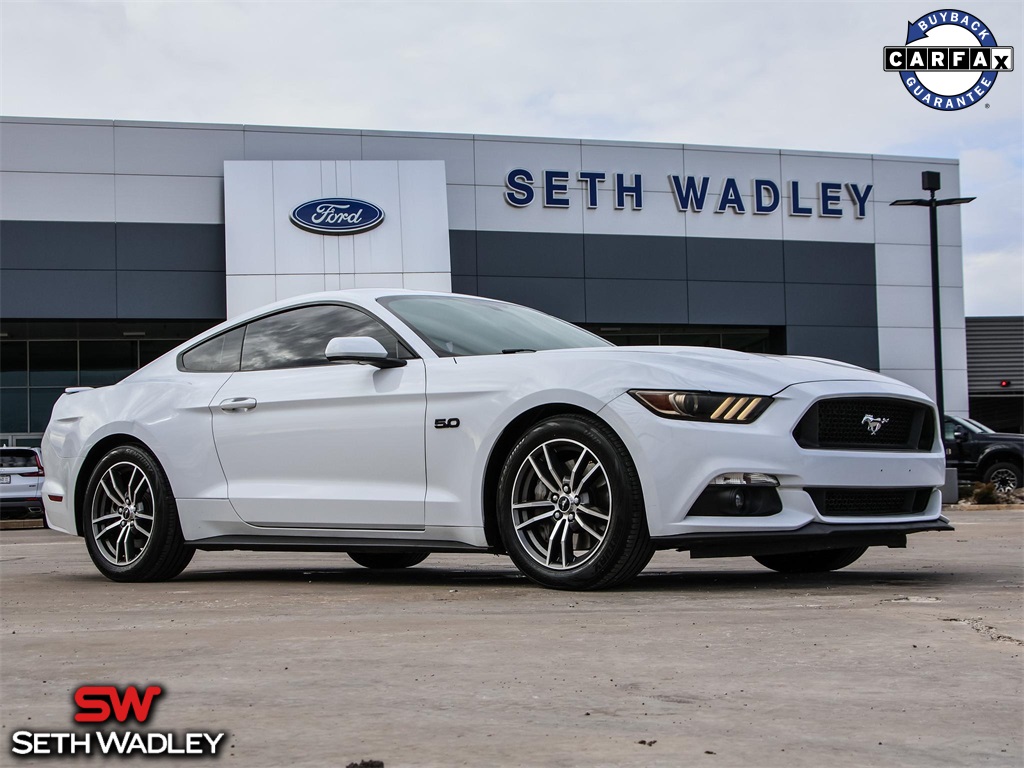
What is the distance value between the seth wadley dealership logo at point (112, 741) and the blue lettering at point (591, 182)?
1137 inches

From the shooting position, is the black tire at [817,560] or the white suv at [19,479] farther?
the white suv at [19,479]

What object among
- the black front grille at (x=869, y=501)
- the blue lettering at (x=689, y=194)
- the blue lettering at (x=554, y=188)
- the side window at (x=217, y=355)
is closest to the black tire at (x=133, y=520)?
the side window at (x=217, y=355)

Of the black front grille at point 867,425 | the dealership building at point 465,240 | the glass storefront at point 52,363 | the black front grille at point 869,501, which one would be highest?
the dealership building at point 465,240

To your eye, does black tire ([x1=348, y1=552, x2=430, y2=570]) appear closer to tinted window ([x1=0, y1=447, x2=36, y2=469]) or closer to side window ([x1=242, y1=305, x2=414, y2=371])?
side window ([x1=242, y1=305, x2=414, y2=371])

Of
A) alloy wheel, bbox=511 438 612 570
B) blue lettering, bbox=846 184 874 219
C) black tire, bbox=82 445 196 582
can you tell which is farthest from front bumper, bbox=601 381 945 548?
blue lettering, bbox=846 184 874 219

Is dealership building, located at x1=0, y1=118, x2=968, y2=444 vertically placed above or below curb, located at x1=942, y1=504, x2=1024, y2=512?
above

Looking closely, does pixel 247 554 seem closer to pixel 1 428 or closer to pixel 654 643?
pixel 654 643

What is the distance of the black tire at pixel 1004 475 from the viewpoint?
72.7 feet

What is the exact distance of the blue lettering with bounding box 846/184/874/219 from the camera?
33219 millimetres

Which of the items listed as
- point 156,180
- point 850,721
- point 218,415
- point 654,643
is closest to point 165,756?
point 850,721

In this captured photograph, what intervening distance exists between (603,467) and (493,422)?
1.95 feet

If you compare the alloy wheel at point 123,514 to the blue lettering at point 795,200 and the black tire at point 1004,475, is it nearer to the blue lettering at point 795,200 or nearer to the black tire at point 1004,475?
the black tire at point 1004,475

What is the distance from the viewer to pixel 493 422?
5.66m

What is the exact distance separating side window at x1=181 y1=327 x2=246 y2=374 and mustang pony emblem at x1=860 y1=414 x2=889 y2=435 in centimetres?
325
